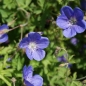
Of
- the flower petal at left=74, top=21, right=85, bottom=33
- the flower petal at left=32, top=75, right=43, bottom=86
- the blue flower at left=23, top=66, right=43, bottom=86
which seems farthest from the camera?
the flower petal at left=74, top=21, right=85, bottom=33

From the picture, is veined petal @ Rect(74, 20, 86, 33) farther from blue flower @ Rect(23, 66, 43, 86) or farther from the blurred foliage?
blue flower @ Rect(23, 66, 43, 86)

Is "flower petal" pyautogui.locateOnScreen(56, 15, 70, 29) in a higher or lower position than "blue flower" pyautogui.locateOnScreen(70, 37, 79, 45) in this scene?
higher

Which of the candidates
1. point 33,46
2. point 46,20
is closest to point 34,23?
point 46,20

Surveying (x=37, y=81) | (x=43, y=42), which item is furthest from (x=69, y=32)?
(x=37, y=81)

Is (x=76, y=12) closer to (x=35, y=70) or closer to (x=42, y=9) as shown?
(x=42, y=9)

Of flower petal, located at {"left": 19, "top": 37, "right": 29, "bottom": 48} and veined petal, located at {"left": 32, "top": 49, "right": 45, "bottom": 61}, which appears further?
veined petal, located at {"left": 32, "top": 49, "right": 45, "bottom": 61}

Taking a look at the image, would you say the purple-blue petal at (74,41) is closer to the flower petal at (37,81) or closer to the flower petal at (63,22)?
the flower petal at (63,22)

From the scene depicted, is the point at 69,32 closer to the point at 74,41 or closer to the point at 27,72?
the point at 27,72

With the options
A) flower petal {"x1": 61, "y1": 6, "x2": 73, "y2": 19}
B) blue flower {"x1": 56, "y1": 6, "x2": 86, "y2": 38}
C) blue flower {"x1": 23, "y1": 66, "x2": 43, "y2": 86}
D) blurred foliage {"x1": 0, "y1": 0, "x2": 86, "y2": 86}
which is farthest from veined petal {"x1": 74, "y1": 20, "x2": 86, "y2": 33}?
blue flower {"x1": 23, "y1": 66, "x2": 43, "y2": 86}
